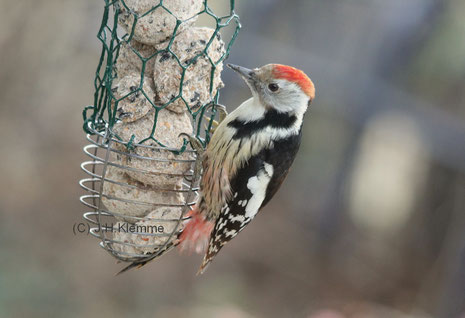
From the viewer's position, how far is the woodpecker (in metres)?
2.58

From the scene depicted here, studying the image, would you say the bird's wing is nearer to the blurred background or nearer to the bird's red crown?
the bird's red crown

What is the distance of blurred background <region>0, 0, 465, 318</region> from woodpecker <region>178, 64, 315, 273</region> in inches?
96.7

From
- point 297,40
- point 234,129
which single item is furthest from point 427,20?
point 234,129

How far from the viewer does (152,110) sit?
7.70ft

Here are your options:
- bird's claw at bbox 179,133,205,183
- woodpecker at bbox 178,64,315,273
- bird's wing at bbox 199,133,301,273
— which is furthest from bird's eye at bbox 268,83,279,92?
bird's claw at bbox 179,133,205,183

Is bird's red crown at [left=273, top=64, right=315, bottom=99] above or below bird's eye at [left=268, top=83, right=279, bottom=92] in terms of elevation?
above

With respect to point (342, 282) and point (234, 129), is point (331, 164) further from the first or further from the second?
point (234, 129)

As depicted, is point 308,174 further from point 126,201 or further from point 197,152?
point 126,201

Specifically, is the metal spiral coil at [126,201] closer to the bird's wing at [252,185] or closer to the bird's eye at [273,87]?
the bird's wing at [252,185]

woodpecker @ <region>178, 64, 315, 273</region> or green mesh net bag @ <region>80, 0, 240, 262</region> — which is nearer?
green mesh net bag @ <region>80, 0, 240, 262</region>

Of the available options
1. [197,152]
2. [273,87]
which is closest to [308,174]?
[273,87]

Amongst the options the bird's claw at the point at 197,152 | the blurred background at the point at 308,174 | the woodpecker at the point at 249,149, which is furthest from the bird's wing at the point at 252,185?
the blurred background at the point at 308,174

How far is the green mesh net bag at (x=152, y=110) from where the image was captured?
2271 millimetres

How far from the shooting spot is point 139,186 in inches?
94.3
